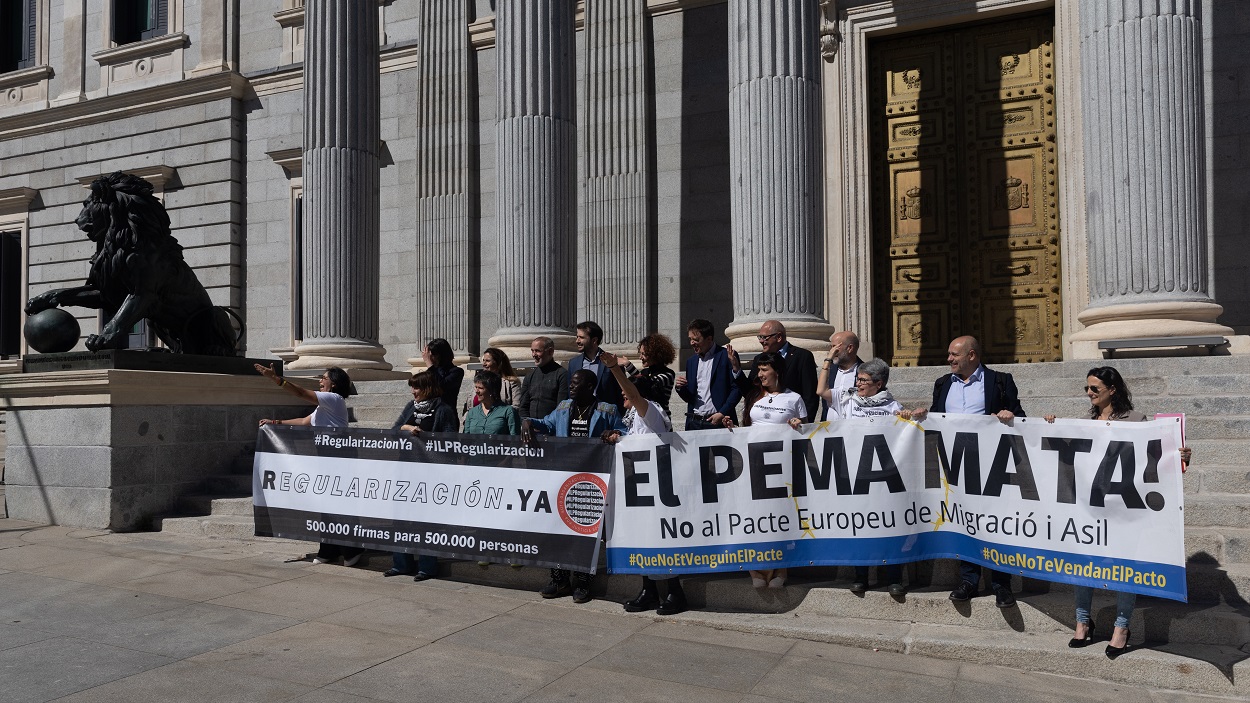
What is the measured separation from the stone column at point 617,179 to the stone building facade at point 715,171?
44 mm

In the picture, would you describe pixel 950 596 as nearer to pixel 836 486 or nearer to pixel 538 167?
pixel 836 486

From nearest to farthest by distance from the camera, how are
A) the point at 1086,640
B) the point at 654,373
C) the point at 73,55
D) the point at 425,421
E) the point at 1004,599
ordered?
the point at 1086,640 < the point at 1004,599 < the point at 654,373 < the point at 425,421 < the point at 73,55

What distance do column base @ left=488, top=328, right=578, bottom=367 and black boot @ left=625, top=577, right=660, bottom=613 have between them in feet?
21.0

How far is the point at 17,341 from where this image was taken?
2305cm

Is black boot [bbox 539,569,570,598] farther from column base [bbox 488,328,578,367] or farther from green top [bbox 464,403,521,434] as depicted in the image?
column base [bbox 488,328,578,367]

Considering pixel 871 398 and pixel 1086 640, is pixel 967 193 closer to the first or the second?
pixel 871 398

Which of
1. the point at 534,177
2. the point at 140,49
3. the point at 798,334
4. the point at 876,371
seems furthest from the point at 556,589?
the point at 140,49

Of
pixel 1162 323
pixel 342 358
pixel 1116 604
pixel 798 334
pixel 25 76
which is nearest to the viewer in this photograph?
pixel 1116 604

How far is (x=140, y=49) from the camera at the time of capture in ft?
70.9

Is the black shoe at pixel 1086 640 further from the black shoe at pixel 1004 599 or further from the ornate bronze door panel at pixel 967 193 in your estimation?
the ornate bronze door panel at pixel 967 193

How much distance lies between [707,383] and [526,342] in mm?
5778

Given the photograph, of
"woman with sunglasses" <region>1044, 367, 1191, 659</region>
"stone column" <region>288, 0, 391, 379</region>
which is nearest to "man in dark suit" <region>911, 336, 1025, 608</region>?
"woman with sunglasses" <region>1044, 367, 1191, 659</region>

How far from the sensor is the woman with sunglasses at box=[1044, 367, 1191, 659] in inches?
217

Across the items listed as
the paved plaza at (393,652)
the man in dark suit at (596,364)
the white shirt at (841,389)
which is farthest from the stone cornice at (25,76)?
the white shirt at (841,389)
